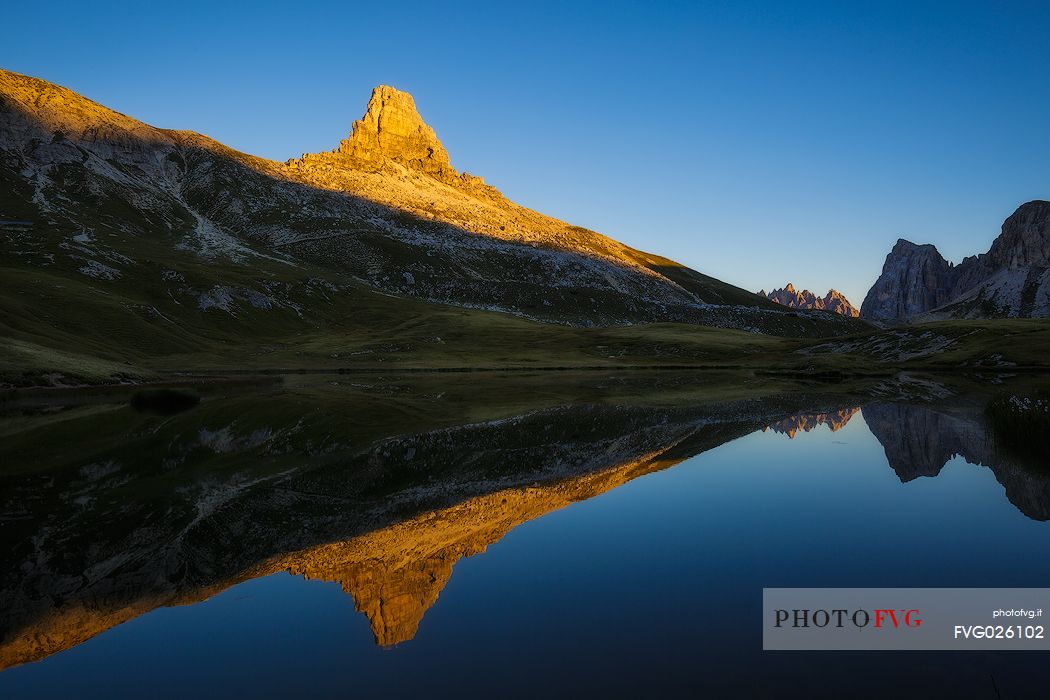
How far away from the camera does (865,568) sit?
16.9m

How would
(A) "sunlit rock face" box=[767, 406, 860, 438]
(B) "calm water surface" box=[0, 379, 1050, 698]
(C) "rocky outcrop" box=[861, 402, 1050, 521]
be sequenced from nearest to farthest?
(B) "calm water surface" box=[0, 379, 1050, 698] → (C) "rocky outcrop" box=[861, 402, 1050, 521] → (A) "sunlit rock face" box=[767, 406, 860, 438]

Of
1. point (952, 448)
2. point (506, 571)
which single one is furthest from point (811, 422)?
point (506, 571)

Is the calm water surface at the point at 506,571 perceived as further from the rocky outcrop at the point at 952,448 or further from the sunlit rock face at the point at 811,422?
the sunlit rock face at the point at 811,422

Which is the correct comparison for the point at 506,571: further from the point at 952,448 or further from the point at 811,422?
the point at 811,422

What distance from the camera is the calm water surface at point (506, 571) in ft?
38.6

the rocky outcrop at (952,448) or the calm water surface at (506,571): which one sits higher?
the rocky outcrop at (952,448)

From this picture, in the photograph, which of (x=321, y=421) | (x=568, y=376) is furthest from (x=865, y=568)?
(x=568, y=376)

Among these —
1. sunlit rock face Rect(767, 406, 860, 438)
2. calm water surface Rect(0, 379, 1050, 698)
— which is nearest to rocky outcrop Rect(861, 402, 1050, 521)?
calm water surface Rect(0, 379, 1050, 698)

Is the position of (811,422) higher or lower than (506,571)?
higher

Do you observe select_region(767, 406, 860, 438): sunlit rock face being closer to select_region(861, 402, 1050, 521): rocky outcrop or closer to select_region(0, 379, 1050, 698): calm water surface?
select_region(861, 402, 1050, 521): rocky outcrop

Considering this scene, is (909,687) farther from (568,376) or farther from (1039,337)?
(1039,337)

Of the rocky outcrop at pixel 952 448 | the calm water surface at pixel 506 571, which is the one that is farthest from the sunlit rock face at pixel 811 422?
the calm water surface at pixel 506 571

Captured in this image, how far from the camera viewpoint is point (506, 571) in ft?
57.7

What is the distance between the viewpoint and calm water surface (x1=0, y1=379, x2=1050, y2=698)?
1176 centimetres
